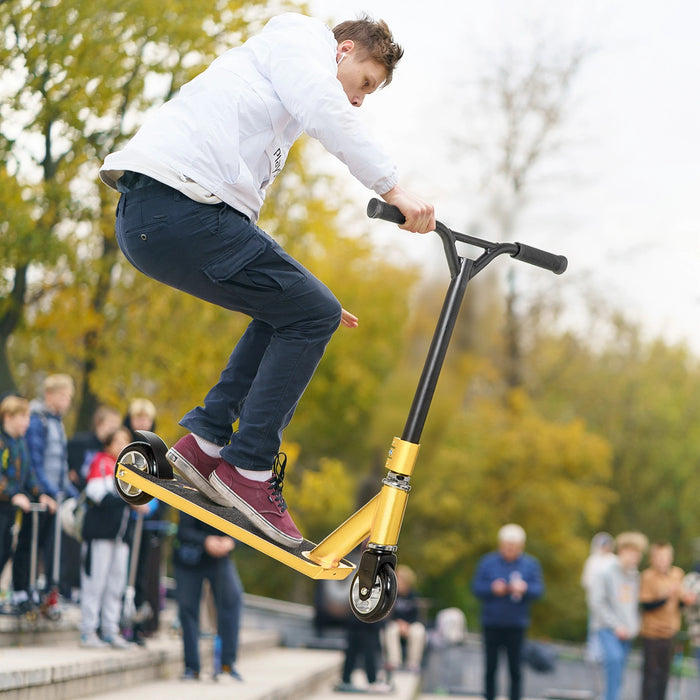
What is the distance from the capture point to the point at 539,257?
152 inches

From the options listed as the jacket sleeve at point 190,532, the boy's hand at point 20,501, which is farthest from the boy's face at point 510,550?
the boy's hand at point 20,501

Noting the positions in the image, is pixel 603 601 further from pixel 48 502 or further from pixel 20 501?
pixel 20 501

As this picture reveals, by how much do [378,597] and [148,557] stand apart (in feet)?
19.3

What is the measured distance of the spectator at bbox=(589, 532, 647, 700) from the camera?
10.8m

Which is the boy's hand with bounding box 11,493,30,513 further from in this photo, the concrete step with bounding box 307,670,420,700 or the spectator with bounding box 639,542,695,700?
the spectator with bounding box 639,542,695,700

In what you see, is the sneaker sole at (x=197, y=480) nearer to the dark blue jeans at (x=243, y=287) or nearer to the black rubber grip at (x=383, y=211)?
the dark blue jeans at (x=243, y=287)

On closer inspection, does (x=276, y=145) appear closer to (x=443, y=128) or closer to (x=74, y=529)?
(x=74, y=529)

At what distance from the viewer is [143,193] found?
3.49 meters

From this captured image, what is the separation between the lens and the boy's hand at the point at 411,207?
11.0 ft

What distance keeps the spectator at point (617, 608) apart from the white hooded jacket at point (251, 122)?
27.5 feet

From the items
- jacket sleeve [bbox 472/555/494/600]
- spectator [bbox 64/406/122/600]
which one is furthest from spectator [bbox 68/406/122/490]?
jacket sleeve [bbox 472/555/494/600]

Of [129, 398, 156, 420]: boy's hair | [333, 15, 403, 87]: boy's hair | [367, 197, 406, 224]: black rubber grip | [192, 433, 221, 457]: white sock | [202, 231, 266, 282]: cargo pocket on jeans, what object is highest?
[333, 15, 403, 87]: boy's hair

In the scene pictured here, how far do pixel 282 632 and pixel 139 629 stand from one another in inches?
381

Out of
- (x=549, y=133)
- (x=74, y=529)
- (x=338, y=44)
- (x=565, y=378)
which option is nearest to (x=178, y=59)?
(x=74, y=529)
